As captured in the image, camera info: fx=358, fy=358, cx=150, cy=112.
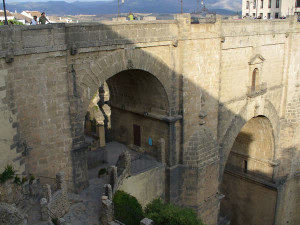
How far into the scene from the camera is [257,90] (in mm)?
21047

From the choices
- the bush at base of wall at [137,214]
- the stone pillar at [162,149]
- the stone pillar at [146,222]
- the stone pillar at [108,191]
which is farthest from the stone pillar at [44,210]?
the stone pillar at [162,149]

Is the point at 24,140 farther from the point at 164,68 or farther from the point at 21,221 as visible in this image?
the point at 164,68

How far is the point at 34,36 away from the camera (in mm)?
11031

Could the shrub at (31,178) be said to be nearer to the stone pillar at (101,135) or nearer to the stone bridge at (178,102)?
the stone bridge at (178,102)

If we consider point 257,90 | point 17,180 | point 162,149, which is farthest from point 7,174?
point 257,90

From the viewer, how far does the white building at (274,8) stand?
138ft

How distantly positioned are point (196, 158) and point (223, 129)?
3092mm

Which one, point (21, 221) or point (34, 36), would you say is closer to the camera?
point (21, 221)

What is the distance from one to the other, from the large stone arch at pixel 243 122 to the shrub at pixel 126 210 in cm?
793

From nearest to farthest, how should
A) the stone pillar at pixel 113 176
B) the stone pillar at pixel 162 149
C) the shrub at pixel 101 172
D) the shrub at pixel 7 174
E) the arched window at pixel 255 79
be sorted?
the shrub at pixel 7 174 < the stone pillar at pixel 113 176 < the shrub at pixel 101 172 < the stone pillar at pixel 162 149 < the arched window at pixel 255 79

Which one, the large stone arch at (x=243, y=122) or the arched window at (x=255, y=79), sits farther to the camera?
the arched window at (x=255, y=79)

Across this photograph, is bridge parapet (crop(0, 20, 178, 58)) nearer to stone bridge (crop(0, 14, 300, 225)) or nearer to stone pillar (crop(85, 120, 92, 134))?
stone bridge (crop(0, 14, 300, 225))

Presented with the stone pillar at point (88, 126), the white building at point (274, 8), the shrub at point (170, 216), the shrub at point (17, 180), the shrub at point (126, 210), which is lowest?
the shrub at point (170, 216)

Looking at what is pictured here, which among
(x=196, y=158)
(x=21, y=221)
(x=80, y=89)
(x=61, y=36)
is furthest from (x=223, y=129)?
(x=21, y=221)
